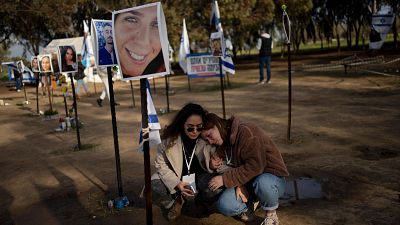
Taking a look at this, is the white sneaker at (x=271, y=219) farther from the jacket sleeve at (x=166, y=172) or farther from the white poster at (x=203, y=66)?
the white poster at (x=203, y=66)

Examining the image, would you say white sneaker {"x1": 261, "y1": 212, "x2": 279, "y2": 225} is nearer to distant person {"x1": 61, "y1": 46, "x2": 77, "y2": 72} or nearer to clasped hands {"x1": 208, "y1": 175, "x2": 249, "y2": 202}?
clasped hands {"x1": 208, "y1": 175, "x2": 249, "y2": 202}

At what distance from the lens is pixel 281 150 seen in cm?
595

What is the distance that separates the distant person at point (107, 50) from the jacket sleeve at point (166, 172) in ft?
4.93

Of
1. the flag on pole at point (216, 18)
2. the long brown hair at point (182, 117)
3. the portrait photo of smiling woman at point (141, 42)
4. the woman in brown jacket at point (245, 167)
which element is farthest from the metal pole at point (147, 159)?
the flag on pole at point (216, 18)

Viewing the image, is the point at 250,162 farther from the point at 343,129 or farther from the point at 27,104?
the point at 27,104

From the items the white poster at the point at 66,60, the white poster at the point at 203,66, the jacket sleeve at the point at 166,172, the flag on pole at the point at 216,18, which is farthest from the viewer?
the white poster at the point at 203,66

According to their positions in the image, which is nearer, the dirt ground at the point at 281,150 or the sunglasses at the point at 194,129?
Result: the sunglasses at the point at 194,129

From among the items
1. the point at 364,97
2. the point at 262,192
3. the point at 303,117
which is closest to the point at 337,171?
the point at 262,192

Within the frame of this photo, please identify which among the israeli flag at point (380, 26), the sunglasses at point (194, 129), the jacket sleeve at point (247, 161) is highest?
the israeli flag at point (380, 26)

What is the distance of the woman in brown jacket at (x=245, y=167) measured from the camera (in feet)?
10.2

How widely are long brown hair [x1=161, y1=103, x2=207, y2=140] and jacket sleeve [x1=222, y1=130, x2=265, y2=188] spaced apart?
0.41 metres

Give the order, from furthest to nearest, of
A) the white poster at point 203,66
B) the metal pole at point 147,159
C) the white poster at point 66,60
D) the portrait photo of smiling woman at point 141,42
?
the white poster at point 203,66
the white poster at point 66,60
the metal pole at point 147,159
the portrait photo of smiling woman at point 141,42

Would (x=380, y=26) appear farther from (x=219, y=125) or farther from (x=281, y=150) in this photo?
(x=219, y=125)

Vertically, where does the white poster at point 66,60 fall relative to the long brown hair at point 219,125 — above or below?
above
